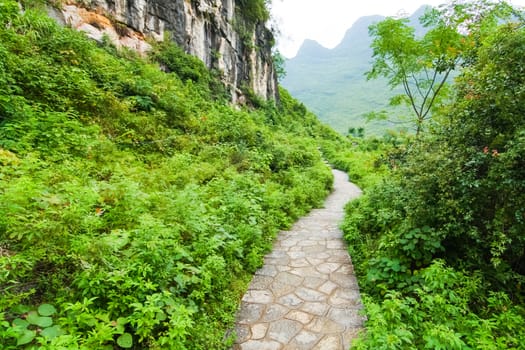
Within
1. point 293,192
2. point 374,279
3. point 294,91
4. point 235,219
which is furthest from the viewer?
point 294,91

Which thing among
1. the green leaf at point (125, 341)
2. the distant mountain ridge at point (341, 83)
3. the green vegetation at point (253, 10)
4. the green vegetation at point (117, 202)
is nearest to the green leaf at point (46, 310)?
the green vegetation at point (117, 202)

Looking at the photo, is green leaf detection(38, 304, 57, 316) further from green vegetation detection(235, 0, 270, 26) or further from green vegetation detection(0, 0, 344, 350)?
green vegetation detection(235, 0, 270, 26)

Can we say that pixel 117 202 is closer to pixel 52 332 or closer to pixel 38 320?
pixel 38 320

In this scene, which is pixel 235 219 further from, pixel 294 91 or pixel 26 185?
pixel 294 91

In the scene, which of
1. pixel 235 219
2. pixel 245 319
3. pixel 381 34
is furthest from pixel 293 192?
pixel 381 34

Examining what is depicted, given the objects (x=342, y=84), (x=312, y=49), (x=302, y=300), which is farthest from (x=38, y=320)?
(x=312, y=49)

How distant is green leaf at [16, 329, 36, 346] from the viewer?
1977mm

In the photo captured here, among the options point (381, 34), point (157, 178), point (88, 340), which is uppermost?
point (381, 34)

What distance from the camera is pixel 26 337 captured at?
2.02 m

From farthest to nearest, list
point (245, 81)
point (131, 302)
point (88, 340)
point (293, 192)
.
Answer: point (245, 81), point (293, 192), point (131, 302), point (88, 340)

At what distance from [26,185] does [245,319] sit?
311 centimetres

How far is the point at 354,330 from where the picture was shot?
3246 millimetres

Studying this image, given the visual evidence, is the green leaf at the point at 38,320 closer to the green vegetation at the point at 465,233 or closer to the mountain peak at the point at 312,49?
the green vegetation at the point at 465,233

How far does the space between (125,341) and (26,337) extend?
71 centimetres
